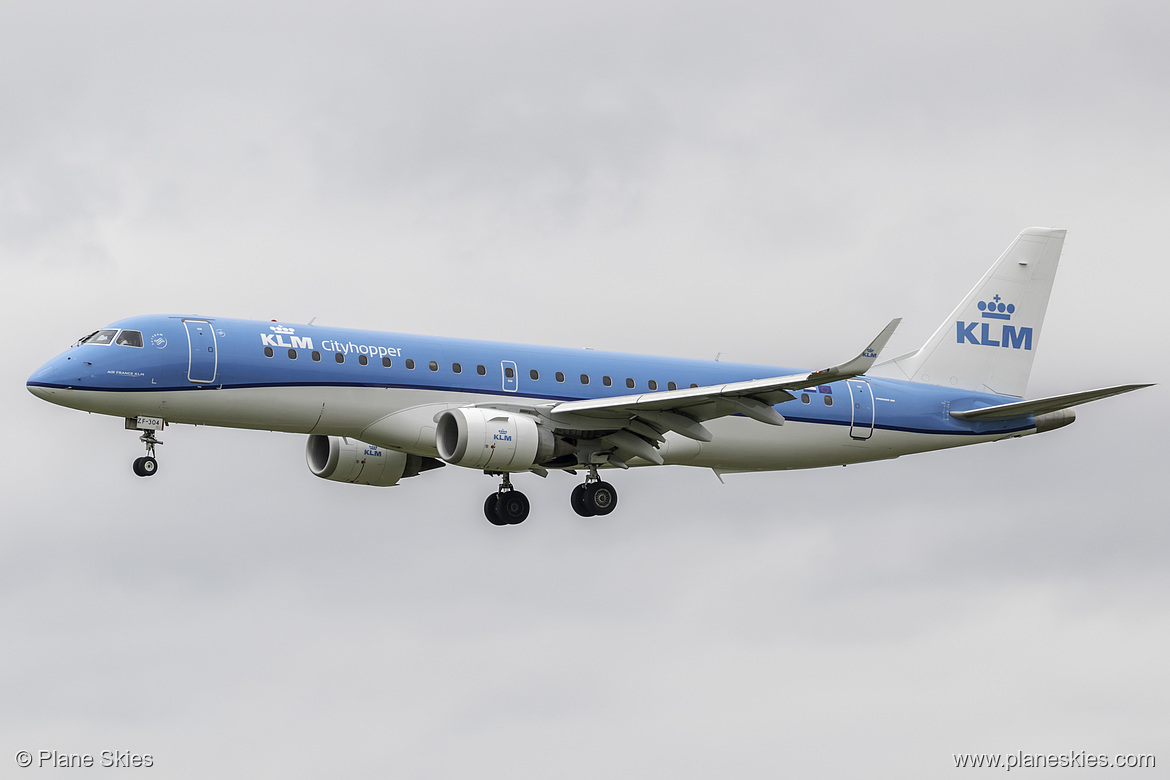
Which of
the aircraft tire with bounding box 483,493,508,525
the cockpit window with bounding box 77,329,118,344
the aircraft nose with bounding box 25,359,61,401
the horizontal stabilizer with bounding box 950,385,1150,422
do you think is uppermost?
the horizontal stabilizer with bounding box 950,385,1150,422

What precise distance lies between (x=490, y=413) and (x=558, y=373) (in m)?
3.16

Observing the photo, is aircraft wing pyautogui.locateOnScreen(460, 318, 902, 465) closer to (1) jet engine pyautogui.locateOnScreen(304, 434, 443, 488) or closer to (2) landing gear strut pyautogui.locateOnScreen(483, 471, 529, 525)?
(2) landing gear strut pyautogui.locateOnScreen(483, 471, 529, 525)

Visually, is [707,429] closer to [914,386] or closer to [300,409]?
[914,386]

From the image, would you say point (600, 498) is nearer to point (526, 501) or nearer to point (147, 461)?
point (526, 501)

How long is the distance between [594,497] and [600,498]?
0.54 feet

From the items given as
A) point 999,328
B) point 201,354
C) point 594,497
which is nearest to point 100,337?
point 201,354

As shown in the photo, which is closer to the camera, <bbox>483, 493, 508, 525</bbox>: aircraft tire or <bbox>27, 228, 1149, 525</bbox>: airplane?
<bbox>27, 228, 1149, 525</bbox>: airplane

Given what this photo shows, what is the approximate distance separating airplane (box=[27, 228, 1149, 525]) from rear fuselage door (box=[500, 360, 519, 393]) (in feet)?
0.17

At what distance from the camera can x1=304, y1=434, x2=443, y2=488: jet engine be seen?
45500 mm

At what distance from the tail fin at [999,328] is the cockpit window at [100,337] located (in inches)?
923

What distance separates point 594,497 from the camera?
142 feet

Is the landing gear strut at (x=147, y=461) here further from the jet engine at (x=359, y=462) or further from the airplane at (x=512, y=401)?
the jet engine at (x=359, y=462)

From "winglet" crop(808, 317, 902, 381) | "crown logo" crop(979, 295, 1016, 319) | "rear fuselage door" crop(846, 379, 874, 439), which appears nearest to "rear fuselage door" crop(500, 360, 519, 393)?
"winglet" crop(808, 317, 902, 381)

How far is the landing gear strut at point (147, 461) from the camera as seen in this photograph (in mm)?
39344
